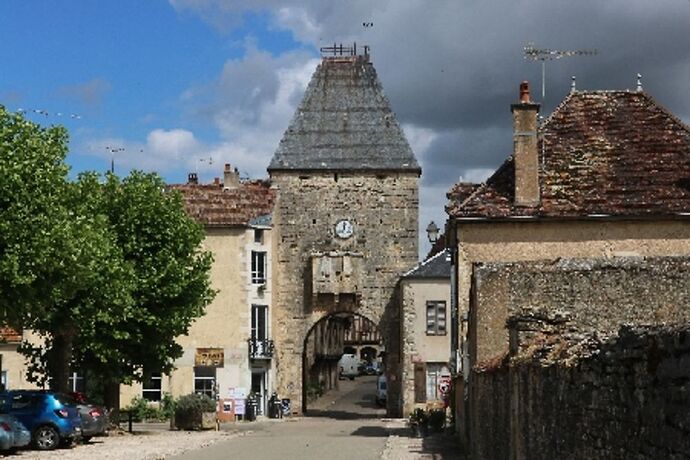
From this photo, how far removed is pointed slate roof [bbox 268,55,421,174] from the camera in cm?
5309

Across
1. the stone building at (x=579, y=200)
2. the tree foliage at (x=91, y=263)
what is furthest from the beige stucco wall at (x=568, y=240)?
the tree foliage at (x=91, y=263)

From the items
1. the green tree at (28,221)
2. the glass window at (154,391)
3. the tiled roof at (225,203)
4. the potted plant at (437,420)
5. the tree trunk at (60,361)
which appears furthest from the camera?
the tiled roof at (225,203)

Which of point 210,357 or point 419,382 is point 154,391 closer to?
point 210,357

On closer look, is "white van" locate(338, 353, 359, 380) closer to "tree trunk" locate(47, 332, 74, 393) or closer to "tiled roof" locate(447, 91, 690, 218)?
"tree trunk" locate(47, 332, 74, 393)

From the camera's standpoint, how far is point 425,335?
1921 inches

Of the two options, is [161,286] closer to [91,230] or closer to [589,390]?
[91,230]

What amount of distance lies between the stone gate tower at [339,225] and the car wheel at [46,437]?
23575 millimetres

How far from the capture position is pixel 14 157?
926 inches

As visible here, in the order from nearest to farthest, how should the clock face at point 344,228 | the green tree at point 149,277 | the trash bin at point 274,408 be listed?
the green tree at point 149,277
the trash bin at point 274,408
the clock face at point 344,228

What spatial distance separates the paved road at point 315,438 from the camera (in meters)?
25.6

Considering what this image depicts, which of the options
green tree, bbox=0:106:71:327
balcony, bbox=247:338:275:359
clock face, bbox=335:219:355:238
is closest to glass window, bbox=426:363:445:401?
balcony, bbox=247:338:275:359

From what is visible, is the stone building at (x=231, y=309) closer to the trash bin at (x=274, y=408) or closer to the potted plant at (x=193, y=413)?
the trash bin at (x=274, y=408)

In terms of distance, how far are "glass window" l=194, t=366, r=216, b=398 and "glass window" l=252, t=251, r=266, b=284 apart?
4615mm

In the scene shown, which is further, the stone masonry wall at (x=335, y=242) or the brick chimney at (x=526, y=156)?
the stone masonry wall at (x=335, y=242)
